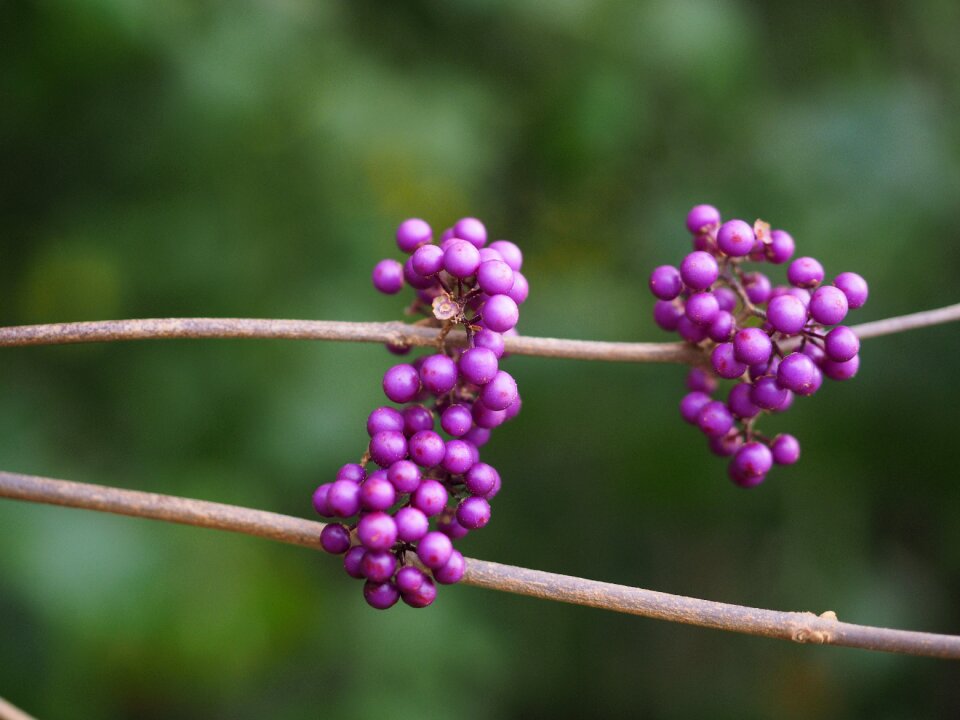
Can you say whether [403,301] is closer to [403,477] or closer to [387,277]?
[387,277]

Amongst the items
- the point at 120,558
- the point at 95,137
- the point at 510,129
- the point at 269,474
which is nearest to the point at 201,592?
the point at 120,558

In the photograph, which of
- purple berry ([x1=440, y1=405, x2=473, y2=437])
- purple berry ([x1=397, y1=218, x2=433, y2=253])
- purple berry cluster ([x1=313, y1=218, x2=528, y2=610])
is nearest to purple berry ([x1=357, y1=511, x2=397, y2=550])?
purple berry cluster ([x1=313, y1=218, x2=528, y2=610])

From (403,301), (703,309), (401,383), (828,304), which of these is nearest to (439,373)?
(401,383)

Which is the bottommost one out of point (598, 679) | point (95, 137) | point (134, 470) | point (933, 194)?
point (598, 679)

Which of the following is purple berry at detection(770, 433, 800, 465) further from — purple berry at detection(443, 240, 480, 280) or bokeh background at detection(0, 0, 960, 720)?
bokeh background at detection(0, 0, 960, 720)

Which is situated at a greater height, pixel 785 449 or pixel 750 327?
pixel 750 327

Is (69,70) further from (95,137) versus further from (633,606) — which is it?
(633,606)

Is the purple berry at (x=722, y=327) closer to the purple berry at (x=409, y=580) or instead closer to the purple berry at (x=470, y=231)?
the purple berry at (x=470, y=231)
